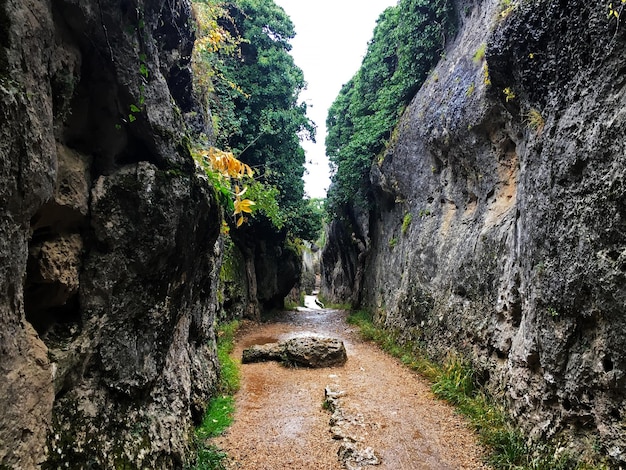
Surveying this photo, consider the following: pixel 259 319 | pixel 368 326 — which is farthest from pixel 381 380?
pixel 259 319

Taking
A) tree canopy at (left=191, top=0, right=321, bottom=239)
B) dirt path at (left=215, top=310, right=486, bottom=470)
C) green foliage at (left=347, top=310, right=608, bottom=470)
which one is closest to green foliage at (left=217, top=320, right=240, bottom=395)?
dirt path at (left=215, top=310, right=486, bottom=470)

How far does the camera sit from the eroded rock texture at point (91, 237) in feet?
8.39

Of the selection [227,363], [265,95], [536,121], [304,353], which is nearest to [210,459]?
[227,363]

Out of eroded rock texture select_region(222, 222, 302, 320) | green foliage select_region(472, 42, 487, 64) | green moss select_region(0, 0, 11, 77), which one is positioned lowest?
eroded rock texture select_region(222, 222, 302, 320)

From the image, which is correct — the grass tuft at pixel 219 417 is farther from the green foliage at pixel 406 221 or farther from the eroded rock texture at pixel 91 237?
the green foliage at pixel 406 221

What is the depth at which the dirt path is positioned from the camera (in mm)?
5285

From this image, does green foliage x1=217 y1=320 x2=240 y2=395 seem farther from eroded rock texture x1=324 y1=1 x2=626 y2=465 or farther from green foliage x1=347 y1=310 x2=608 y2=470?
eroded rock texture x1=324 y1=1 x2=626 y2=465

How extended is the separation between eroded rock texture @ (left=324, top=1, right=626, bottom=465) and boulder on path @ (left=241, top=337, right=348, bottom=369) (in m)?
→ 2.38

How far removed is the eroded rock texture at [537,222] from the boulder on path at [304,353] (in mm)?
2378

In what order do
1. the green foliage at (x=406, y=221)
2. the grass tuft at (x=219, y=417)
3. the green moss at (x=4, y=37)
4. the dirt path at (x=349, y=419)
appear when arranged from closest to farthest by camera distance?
the green moss at (x=4, y=37) < the grass tuft at (x=219, y=417) < the dirt path at (x=349, y=419) < the green foliage at (x=406, y=221)

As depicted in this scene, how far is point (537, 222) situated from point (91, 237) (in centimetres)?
575

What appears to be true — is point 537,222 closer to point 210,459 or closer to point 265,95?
point 210,459

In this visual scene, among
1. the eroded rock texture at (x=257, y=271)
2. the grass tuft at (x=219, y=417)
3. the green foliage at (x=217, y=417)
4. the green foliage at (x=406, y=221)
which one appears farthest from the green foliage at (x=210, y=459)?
the green foliage at (x=406, y=221)

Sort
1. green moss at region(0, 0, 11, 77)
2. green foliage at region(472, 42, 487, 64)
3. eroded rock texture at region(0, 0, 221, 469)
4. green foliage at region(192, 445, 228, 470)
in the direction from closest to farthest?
green moss at region(0, 0, 11, 77) → eroded rock texture at region(0, 0, 221, 469) → green foliage at region(192, 445, 228, 470) → green foliage at region(472, 42, 487, 64)
